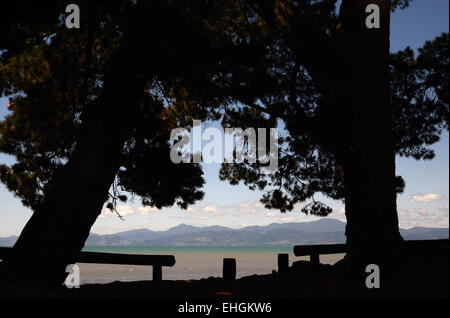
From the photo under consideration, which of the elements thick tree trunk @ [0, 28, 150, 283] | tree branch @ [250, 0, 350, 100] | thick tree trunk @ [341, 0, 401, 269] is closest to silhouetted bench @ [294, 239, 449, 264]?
thick tree trunk @ [341, 0, 401, 269]

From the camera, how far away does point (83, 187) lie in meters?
8.70

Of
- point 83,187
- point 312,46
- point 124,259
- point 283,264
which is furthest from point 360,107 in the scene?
point 83,187

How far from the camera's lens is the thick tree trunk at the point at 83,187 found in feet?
26.2

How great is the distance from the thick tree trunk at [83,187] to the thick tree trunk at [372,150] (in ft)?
16.3

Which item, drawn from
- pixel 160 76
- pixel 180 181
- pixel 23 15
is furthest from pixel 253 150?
pixel 23 15

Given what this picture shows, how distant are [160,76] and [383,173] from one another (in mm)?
5540

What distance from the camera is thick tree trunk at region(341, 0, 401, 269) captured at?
7.43 metres

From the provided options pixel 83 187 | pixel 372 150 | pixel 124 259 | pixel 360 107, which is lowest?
pixel 124 259

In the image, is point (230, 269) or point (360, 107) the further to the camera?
point (230, 269)

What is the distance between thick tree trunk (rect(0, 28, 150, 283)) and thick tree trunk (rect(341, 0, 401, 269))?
4.97 m

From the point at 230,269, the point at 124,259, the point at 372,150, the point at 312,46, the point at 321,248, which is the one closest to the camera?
the point at 372,150

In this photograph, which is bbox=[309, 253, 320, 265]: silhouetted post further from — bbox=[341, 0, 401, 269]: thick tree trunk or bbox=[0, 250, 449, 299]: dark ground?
bbox=[341, 0, 401, 269]: thick tree trunk

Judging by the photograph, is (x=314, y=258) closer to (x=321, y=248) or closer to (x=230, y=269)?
(x=321, y=248)

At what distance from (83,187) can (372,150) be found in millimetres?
5860
